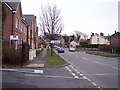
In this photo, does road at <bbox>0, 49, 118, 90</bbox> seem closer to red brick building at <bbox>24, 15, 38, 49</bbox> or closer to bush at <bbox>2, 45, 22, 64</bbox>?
bush at <bbox>2, 45, 22, 64</bbox>

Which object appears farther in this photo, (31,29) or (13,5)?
(31,29)

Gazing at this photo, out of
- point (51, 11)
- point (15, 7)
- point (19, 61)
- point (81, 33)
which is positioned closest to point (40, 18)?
point (51, 11)

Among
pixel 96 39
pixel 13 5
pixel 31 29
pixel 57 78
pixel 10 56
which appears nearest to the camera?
pixel 57 78

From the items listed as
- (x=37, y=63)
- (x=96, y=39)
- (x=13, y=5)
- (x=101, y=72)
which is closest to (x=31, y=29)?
(x=13, y=5)

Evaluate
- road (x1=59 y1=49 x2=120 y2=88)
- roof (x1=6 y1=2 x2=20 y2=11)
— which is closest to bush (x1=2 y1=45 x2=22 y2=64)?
road (x1=59 y1=49 x2=120 y2=88)

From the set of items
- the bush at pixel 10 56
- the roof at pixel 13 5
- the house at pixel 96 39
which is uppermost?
the roof at pixel 13 5

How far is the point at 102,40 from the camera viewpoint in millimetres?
133375

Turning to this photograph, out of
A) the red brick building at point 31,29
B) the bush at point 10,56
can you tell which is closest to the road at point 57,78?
the bush at point 10,56

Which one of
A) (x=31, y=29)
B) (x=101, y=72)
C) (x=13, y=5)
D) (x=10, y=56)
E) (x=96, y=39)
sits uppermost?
(x=13, y=5)

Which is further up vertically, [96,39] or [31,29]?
[31,29]

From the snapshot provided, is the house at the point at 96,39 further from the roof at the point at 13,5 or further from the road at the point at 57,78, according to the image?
the road at the point at 57,78

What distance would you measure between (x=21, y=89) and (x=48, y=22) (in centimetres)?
3989

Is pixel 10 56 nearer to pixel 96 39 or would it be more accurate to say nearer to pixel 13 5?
pixel 13 5

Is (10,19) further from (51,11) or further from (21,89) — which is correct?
(21,89)
